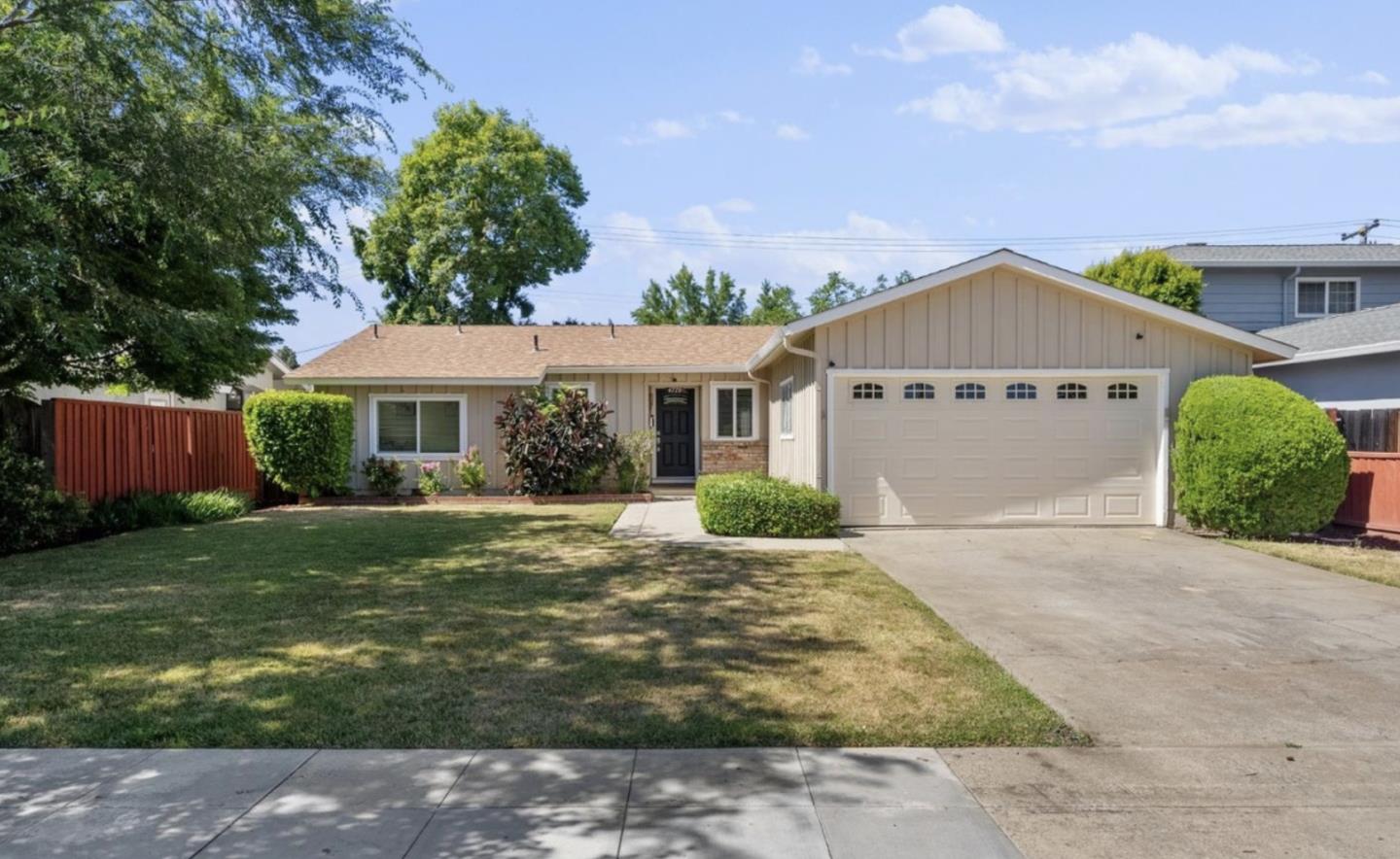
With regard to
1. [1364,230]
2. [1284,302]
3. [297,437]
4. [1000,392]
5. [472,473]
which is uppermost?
[1364,230]

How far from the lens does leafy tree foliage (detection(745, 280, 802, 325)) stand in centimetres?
4197

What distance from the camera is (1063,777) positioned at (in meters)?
3.82

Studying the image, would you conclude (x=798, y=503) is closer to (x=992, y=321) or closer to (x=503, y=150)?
(x=992, y=321)

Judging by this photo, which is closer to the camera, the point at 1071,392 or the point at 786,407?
the point at 1071,392

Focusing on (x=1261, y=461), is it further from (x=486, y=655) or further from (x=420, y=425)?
(x=420, y=425)

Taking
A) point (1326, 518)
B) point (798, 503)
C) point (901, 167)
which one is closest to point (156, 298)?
point (798, 503)

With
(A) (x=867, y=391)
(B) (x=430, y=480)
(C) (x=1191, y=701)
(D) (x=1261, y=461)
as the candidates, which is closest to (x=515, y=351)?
(B) (x=430, y=480)

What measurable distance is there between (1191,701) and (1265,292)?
1836 centimetres

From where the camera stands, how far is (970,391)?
12.0 meters

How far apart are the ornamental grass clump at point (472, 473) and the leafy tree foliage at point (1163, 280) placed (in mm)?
13139

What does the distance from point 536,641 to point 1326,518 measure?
33.2 feet

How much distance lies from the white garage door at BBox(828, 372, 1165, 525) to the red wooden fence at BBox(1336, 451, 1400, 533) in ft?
7.84

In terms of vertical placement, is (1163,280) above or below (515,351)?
above

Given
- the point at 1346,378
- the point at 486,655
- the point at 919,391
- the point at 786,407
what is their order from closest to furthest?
1. the point at 486,655
2. the point at 919,391
3. the point at 1346,378
4. the point at 786,407
